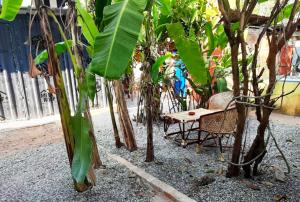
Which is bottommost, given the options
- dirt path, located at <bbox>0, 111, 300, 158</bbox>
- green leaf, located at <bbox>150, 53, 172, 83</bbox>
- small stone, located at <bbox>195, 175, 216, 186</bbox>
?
small stone, located at <bbox>195, 175, 216, 186</bbox>

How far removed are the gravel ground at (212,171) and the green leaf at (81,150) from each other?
124 centimetres

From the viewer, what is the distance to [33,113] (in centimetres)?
730

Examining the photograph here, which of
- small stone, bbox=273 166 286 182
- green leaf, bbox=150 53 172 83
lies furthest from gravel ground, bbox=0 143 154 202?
small stone, bbox=273 166 286 182

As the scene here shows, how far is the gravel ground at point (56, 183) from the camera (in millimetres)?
2979

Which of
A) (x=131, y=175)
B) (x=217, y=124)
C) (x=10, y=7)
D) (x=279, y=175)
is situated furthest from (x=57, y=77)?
(x=279, y=175)

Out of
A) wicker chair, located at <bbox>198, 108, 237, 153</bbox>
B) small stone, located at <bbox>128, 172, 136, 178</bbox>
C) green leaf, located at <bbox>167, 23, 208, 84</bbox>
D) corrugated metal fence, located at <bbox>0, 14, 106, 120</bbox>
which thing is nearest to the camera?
green leaf, located at <bbox>167, 23, 208, 84</bbox>

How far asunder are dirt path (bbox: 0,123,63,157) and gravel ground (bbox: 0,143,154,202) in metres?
0.71

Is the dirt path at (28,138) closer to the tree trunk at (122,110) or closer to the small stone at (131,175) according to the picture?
the tree trunk at (122,110)

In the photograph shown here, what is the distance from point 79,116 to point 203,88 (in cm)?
373

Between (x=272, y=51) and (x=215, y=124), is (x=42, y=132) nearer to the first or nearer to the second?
(x=215, y=124)

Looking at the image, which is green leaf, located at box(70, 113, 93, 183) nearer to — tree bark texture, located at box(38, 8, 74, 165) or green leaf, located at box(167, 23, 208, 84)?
tree bark texture, located at box(38, 8, 74, 165)

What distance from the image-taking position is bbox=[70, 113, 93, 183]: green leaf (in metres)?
2.25

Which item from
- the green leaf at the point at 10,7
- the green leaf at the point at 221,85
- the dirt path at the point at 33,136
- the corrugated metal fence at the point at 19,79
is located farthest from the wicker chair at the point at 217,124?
the corrugated metal fence at the point at 19,79

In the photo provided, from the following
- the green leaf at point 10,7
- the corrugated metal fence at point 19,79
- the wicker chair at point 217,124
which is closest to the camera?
the green leaf at point 10,7
